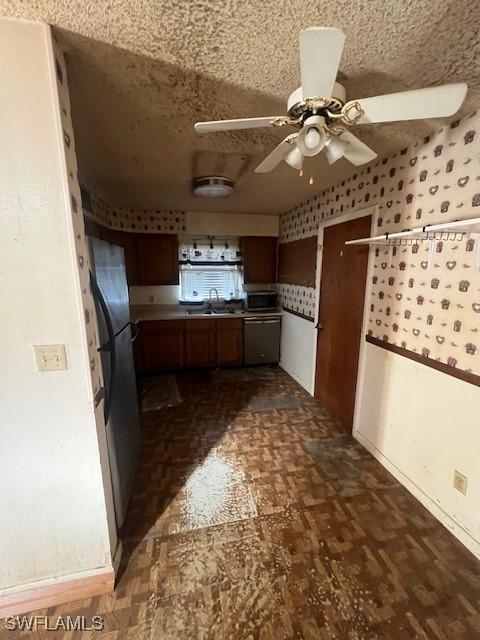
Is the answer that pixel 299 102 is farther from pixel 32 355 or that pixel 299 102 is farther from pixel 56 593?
pixel 56 593

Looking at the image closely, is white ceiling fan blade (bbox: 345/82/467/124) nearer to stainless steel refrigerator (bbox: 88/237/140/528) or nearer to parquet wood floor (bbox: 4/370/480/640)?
stainless steel refrigerator (bbox: 88/237/140/528)

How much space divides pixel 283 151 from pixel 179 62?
0.55 metres

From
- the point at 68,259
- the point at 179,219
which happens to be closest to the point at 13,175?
the point at 68,259

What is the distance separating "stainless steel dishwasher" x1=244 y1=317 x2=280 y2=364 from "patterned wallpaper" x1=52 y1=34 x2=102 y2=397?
2.84 m

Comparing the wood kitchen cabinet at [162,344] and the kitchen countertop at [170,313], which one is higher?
the kitchen countertop at [170,313]

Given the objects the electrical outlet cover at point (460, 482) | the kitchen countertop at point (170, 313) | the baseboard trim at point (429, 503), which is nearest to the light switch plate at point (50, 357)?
the electrical outlet cover at point (460, 482)

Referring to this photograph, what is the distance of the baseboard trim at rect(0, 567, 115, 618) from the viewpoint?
1.25 meters

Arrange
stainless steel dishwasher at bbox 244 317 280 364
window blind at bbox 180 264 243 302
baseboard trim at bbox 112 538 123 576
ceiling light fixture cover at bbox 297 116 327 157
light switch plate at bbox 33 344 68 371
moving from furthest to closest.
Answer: window blind at bbox 180 264 243 302, stainless steel dishwasher at bbox 244 317 280 364, baseboard trim at bbox 112 538 123 576, light switch plate at bbox 33 344 68 371, ceiling light fixture cover at bbox 297 116 327 157

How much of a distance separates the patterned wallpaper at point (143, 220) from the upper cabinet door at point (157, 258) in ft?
0.32

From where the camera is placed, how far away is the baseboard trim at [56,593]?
125 cm

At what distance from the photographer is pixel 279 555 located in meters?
1.48

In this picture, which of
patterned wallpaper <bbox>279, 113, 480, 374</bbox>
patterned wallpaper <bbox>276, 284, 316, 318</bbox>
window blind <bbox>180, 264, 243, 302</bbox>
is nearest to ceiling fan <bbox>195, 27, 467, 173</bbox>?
patterned wallpaper <bbox>279, 113, 480, 374</bbox>

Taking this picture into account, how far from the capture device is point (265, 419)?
2785mm

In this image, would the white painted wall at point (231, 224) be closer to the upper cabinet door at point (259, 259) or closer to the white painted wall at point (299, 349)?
the upper cabinet door at point (259, 259)
